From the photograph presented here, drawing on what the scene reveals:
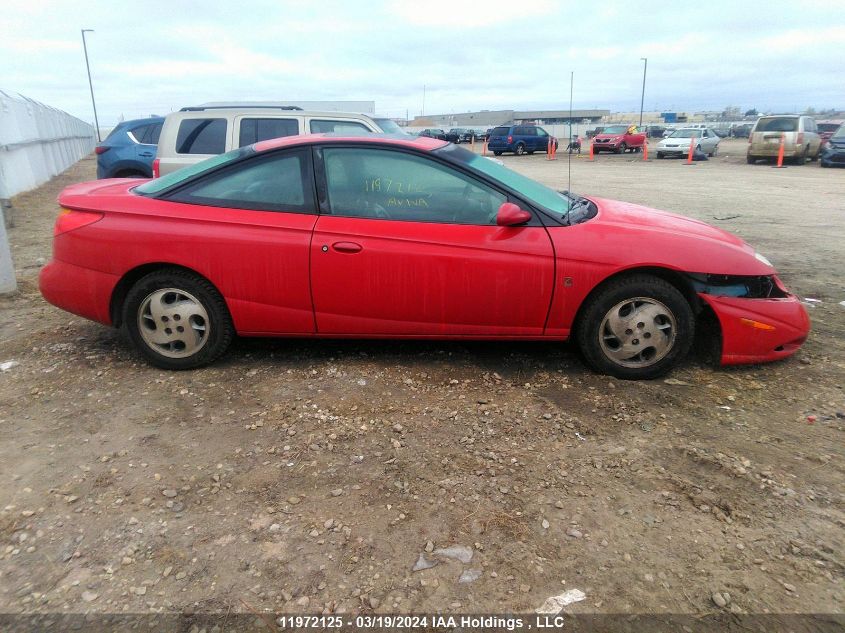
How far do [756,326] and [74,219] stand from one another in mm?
4463

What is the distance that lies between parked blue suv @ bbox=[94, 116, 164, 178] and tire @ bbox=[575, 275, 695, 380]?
31.9 ft

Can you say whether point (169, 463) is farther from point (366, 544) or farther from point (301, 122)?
point (301, 122)

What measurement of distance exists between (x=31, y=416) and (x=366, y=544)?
7.44ft

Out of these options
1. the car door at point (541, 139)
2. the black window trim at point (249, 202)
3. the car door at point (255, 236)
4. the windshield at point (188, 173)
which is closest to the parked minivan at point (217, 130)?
the windshield at point (188, 173)

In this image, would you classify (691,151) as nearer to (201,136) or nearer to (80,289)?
(201,136)

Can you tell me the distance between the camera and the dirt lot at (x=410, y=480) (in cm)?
221

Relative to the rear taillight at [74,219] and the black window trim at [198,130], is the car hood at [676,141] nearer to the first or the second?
the black window trim at [198,130]

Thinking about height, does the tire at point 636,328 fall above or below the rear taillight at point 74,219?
below

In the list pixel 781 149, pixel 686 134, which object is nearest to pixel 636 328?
pixel 781 149

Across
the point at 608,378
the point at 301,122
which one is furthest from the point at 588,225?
the point at 301,122

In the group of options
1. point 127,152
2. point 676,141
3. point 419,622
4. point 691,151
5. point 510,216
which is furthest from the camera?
point 676,141

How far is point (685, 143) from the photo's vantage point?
92.2 ft

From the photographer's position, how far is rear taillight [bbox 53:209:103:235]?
3.94 m

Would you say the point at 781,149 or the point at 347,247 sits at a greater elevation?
the point at 347,247
